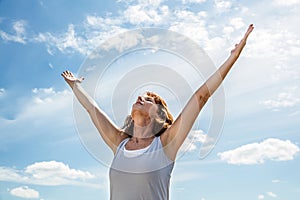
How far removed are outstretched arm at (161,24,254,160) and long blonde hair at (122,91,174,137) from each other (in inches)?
13.9

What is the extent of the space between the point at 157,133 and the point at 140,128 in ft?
0.70

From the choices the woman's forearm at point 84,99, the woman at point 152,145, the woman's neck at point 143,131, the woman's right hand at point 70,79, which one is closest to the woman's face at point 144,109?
the woman at point 152,145

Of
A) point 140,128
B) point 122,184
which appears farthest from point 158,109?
point 122,184

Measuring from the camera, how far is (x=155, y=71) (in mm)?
4473

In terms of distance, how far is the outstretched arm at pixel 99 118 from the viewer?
166 inches

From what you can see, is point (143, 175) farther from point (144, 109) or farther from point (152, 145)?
point (144, 109)

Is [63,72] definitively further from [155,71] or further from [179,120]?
[179,120]

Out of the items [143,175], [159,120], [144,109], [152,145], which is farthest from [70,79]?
[143,175]

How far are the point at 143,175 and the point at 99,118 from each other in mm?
1047

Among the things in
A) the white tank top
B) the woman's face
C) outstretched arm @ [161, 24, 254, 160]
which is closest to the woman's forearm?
the woman's face

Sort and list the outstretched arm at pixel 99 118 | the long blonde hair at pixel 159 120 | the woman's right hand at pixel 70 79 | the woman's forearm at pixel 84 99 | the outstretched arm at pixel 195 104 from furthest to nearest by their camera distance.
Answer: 1. the woman's right hand at pixel 70 79
2. the woman's forearm at pixel 84 99
3. the outstretched arm at pixel 99 118
4. the long blonde hair at pixel 159 120
5. the outstretched arm at pixel 195 104

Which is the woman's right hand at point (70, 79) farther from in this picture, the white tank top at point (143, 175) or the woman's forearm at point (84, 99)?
the white tank top at point (143, 175)

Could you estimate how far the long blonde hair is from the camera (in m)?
4.01

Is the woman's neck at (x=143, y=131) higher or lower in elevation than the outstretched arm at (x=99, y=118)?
lower
